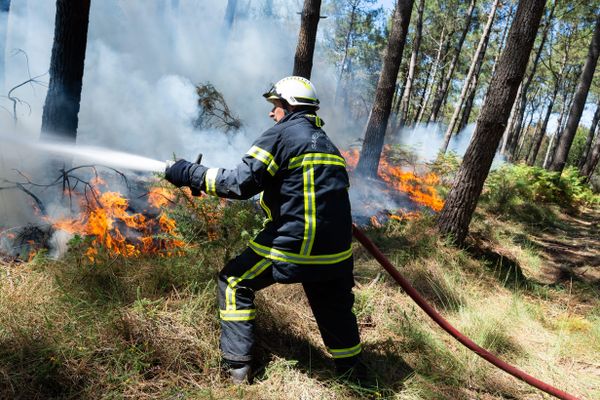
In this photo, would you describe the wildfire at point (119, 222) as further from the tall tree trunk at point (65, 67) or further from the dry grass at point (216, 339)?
the dry grass at point (216, 339)

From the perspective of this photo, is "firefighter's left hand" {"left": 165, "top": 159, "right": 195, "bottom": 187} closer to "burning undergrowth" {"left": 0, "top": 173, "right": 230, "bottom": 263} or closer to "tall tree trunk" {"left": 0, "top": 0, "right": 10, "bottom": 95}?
"burning undergrowth" {"left": 0, "top": 173, "right": 230, "bottom": 263}

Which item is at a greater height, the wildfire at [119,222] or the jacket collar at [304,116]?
the jacket collar at [304,116]

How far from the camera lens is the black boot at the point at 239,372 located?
255 cm

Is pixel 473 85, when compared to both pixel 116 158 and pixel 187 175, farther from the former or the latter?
pixel 187 175

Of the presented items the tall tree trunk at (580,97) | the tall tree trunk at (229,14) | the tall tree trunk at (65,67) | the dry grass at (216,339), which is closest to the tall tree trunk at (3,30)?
the tall tree trunk at (65,67)

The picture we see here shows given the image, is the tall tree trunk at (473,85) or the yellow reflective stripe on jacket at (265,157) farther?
the tall tree trunk at (473,85)

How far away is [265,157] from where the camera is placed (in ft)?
7.97

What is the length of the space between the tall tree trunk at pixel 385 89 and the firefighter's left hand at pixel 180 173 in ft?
23.1

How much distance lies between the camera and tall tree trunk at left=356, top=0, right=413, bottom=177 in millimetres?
8586

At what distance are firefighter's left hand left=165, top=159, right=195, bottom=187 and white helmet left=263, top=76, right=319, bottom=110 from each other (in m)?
0.72

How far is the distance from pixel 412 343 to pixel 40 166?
15.9 ft

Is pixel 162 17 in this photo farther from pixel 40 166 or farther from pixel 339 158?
pixel 339 158

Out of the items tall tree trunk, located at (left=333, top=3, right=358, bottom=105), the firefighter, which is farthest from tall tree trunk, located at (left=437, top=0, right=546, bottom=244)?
tall tree trunk, located at (left=333, top=3, right=358, bottom=105)

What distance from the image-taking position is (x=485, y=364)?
10.9 feet
